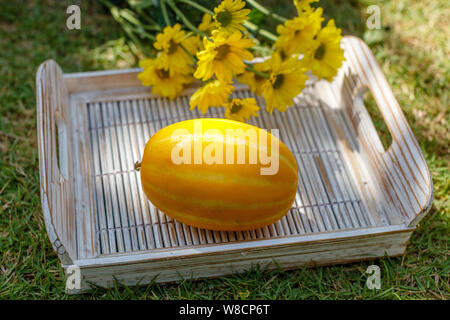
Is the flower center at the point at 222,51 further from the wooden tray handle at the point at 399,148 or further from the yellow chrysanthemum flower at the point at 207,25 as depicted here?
the wooden tray handle at the point at 399,148

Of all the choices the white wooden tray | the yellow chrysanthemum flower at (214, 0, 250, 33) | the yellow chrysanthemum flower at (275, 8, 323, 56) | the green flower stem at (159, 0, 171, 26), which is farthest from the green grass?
the yellow chrysanthemum flower at (214, 0, 250, 33)

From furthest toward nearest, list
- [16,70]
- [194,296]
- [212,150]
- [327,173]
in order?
[16,70]
[327,173]
[194,296]
[212,150]

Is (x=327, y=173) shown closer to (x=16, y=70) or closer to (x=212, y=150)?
(x=212, y=150)

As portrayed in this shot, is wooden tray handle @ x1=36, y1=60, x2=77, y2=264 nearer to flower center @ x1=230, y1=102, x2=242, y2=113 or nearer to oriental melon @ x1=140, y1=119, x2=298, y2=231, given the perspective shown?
oriental melon @ x1=140, y1=119, x2=298, y2=231

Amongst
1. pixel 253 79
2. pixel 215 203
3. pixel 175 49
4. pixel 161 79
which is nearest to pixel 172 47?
pixel 175 49

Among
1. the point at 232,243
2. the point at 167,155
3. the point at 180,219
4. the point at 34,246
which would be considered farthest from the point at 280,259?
the point at 34,246
